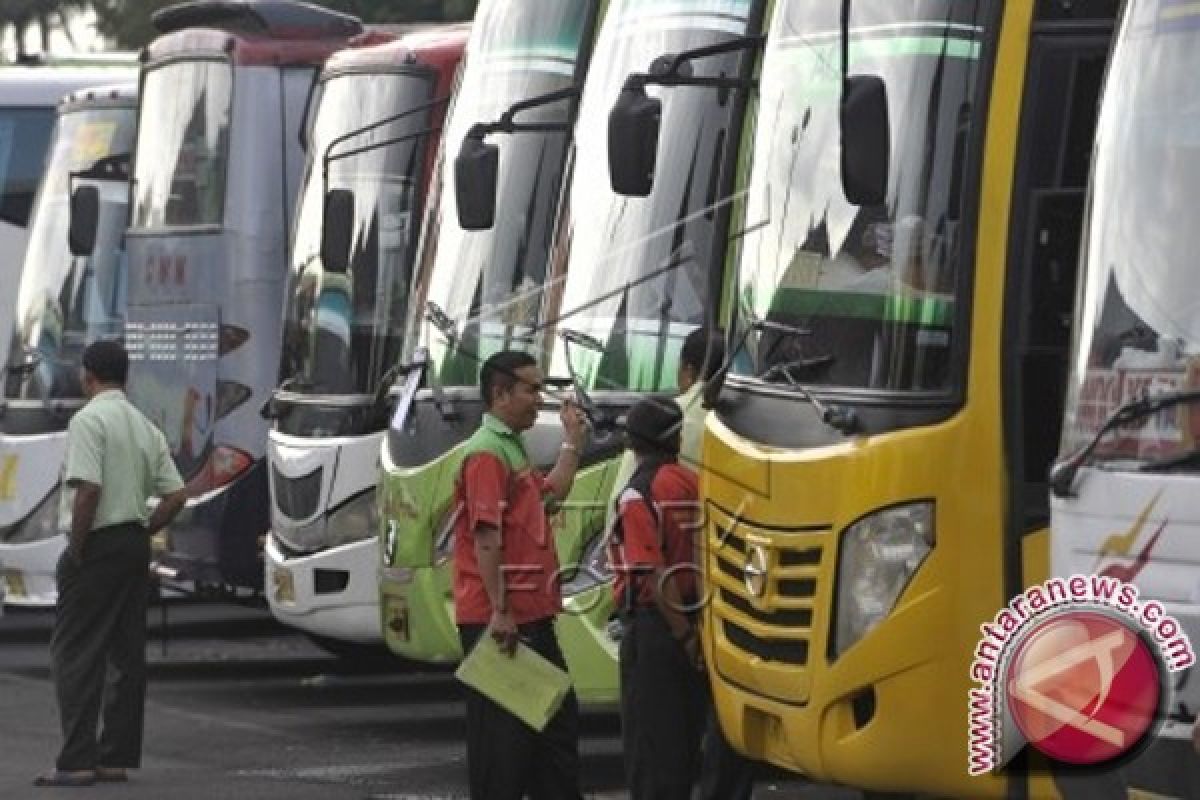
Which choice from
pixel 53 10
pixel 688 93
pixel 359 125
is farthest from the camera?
pixel 53 10

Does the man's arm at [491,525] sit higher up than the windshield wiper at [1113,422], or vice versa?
the windshield wiper at [1113,422]

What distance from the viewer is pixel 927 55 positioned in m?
11.5

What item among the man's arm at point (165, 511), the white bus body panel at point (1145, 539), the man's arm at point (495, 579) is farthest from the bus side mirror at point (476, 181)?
the white bus body panel at point (1145, 539)

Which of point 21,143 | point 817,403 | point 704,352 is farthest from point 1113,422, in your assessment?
point 21,143

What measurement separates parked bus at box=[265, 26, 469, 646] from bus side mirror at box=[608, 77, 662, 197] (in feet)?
15.8

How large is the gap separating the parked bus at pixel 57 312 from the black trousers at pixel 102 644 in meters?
6.36

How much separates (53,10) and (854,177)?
33037 mm

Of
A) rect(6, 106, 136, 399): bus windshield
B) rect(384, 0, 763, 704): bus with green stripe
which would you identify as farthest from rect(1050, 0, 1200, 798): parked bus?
rect(6, 106, 136, 399): bus windshield

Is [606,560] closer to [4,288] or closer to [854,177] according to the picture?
[854,177]

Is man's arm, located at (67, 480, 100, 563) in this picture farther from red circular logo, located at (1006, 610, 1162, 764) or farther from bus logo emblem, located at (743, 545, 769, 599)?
red circular logo, located at (1006, 610, 1162, 764)

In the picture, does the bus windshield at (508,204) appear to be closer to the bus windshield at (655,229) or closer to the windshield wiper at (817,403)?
the bus windshield at (655,229)

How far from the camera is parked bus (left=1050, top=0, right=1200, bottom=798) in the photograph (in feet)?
30.6

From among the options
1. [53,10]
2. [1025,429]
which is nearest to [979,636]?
[1025,429]

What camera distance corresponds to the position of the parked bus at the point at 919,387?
11.1 m
